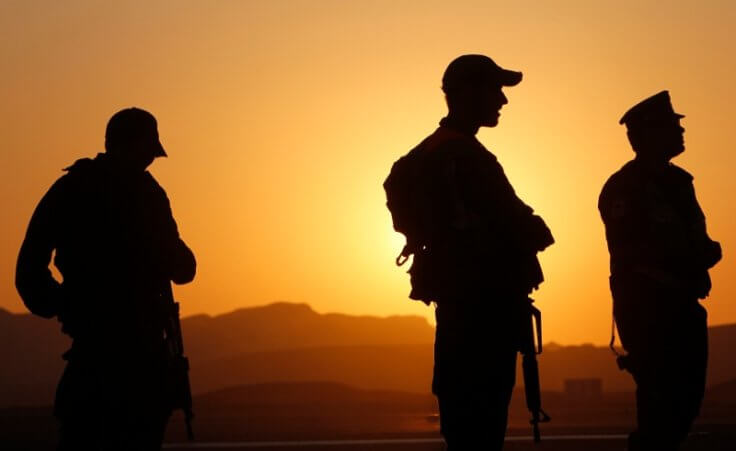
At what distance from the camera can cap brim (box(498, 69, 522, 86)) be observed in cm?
806

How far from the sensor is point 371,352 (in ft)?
434

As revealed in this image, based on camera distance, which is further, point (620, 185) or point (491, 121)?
point (620, 185)

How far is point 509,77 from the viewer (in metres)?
8.05

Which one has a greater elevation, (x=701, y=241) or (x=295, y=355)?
(x=295, y=355)

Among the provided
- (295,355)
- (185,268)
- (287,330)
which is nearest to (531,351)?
(185,268)

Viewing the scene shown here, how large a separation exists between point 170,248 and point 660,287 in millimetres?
3490

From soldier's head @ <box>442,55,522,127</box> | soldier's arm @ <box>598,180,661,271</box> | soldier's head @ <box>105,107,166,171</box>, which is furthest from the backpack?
soldier's arm @ <box>598,180,661,271</box>

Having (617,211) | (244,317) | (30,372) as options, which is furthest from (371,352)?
(617,211)

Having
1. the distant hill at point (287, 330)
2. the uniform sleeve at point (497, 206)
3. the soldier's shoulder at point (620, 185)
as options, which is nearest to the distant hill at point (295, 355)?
the distant hill at point (287, 330)

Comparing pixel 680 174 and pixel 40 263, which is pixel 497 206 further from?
pixel 680 174

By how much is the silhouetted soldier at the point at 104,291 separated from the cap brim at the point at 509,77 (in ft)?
6.14

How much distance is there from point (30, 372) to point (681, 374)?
130m

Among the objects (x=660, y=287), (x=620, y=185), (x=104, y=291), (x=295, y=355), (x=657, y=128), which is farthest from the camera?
(x=295, y=355)

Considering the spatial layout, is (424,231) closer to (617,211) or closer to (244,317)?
(617,211)
